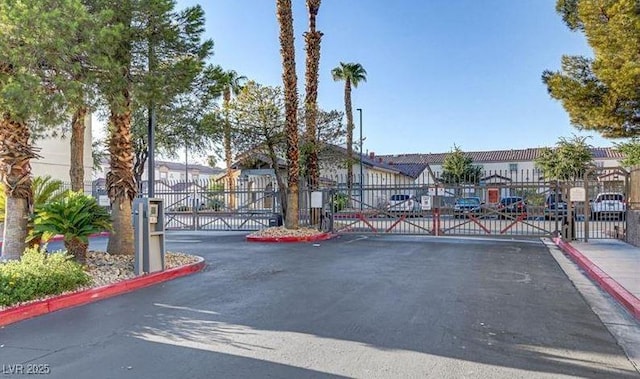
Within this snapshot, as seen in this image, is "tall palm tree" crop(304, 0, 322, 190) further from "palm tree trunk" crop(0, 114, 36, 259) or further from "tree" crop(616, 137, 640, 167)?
"tree" crop(616, 137, 640, 167)

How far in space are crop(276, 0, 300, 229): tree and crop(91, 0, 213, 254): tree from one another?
316 inches

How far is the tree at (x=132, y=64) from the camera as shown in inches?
358

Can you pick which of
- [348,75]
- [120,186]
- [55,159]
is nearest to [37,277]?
[120,186]

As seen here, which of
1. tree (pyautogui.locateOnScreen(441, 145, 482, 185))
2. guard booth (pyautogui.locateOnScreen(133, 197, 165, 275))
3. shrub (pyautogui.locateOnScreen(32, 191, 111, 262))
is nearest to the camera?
shrub (pyautogui.locateOnScreen(32, 191, 111, 262))

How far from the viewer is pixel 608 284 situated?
869cm

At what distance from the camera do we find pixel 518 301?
770cm

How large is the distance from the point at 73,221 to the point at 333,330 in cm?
539

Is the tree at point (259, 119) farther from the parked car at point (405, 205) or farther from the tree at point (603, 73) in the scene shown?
the tree at point (603, 73)

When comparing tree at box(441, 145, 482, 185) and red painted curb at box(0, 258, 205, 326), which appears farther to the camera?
tree at box(441, 145, 482, 185)

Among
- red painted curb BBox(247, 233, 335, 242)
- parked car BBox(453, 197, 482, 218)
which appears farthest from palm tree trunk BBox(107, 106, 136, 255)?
parked car BBox(453, 197, 482, 218)

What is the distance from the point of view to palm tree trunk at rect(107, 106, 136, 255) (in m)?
10.7

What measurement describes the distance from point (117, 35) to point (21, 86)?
5.59 ft

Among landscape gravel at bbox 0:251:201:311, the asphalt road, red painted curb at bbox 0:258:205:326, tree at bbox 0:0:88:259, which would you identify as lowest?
the asphalt road

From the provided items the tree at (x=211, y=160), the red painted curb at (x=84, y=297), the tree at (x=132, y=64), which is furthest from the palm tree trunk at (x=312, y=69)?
the red painted curb at (x=84, y=297)
